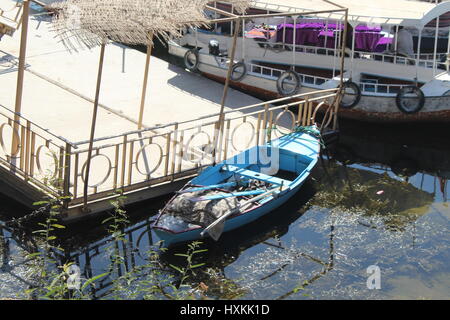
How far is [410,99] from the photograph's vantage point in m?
16.0

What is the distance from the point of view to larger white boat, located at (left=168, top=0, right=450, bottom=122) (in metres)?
16.1

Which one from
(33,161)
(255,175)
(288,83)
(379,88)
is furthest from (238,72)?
(33,161)

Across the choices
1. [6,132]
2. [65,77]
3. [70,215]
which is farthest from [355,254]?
[65,77]

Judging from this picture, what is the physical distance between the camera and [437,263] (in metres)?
11.1

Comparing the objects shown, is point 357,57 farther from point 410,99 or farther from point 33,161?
point 33,161

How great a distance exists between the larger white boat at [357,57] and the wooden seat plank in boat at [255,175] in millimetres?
4708

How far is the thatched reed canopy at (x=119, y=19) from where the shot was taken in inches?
414

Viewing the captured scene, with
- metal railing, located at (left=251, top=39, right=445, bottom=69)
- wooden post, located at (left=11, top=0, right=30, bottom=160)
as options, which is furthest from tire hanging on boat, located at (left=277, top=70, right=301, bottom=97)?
wooden post, located at (left=11, top=0, right=30, bottom=160)

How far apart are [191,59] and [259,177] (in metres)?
6.86

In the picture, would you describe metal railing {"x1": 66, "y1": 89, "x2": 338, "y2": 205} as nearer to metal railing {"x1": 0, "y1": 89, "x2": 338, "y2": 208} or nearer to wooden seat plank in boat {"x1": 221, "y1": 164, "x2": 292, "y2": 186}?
metal railing {"x1": 0, "y1": 89, "x2": 338, "y2": 208}

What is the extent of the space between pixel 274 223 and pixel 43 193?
12.6ft

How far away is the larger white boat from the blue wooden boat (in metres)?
2.96

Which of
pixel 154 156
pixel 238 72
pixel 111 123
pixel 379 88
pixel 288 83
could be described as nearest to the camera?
pixel 154 156

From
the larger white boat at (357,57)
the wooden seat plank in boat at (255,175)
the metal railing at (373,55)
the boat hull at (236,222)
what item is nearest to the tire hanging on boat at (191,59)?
the larger white boat at (357,57)
